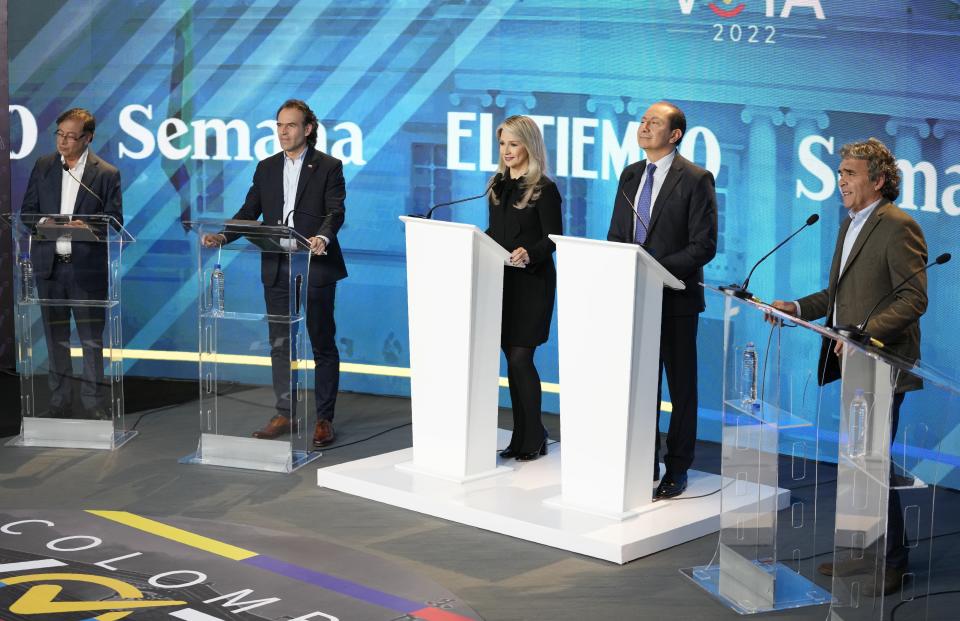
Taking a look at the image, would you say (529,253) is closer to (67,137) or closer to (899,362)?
(899,362)

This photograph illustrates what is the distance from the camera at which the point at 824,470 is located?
3.59 metres

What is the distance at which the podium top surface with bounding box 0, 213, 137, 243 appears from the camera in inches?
231

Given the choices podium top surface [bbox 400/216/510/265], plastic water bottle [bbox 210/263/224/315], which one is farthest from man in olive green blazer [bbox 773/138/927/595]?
plastic water bottle [bbox 210/263/224/315]

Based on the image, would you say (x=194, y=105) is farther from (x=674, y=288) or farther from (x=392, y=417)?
(x=674, y=288)

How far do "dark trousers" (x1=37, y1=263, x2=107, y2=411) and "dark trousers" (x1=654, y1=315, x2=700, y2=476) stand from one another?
2.98m

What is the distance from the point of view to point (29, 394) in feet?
20.1

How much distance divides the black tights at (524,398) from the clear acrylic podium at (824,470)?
1.44 meters

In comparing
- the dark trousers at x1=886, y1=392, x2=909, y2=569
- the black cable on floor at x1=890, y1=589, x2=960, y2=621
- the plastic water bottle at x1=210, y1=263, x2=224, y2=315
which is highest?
the plastic water bottle at x1=210, y1=263, x2=224, y2=315

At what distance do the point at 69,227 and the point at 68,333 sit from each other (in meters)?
0.56

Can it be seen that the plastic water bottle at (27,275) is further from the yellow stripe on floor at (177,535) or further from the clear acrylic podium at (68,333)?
the yellow stripe on floor at (177,535)

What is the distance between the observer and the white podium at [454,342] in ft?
16.5

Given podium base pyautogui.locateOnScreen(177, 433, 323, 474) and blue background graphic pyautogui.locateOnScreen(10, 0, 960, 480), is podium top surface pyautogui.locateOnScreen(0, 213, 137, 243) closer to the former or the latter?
blue background graphic pyautogui.locateOnScreen(10, 0, 960, 480)

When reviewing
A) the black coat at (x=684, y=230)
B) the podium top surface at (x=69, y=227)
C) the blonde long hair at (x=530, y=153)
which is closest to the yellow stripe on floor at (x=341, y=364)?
the podium top surface at (x=69, y=227)

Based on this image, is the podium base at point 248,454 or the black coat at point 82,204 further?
the black coat at point 82,204
